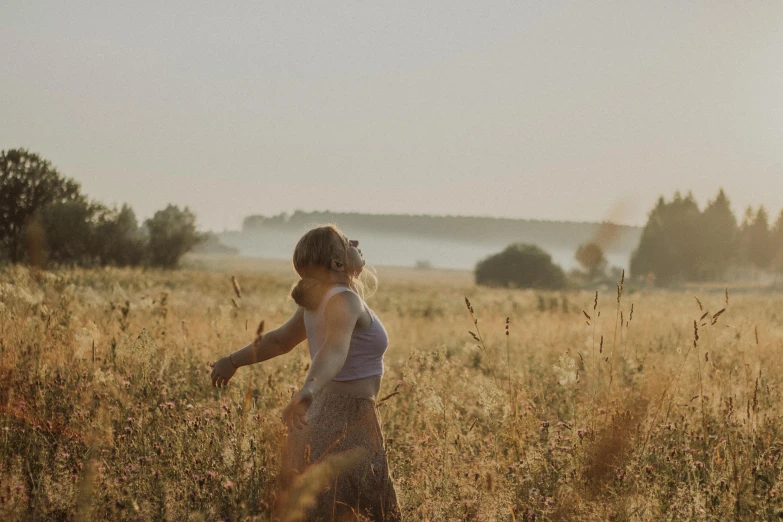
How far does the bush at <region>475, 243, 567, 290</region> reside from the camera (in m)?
51.7

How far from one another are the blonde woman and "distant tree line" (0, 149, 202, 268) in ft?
105

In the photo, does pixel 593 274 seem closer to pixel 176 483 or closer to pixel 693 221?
pixel 693 221

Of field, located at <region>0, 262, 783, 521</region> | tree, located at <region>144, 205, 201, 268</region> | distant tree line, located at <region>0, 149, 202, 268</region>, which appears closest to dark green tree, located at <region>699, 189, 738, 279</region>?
tree, located at <region>144, 205, 201, 268</region>

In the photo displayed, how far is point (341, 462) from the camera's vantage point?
290 centimetres

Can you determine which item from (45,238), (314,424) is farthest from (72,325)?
(45,238)

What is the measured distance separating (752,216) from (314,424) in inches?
3113

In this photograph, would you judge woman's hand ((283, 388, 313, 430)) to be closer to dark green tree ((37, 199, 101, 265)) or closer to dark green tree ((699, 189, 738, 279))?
dark green tree ((37, 199, 101, 265))

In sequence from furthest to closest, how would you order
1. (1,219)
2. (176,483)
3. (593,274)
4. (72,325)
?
(593,274), (1,219), (72,325), (176,483)

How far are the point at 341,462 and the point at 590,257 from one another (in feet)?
217

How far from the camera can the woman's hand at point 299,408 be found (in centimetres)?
243

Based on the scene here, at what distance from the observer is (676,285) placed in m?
60.8

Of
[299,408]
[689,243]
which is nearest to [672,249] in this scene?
[689,243]

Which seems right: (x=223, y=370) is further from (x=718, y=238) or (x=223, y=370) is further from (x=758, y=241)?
(x=758, y=241)

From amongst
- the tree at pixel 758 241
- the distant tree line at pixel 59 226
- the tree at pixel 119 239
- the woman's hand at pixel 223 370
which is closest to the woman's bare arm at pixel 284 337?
the woman's hand at pixel 223 370
